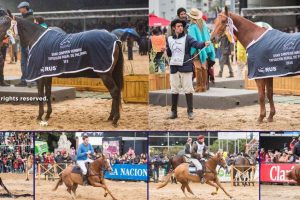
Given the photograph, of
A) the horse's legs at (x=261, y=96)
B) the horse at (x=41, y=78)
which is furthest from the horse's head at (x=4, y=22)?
the horse's legs at (x=261, y=96)

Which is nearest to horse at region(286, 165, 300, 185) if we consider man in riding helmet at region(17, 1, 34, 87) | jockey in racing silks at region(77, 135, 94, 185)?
jockey in racing silks at region(77, 135, 94, 185)

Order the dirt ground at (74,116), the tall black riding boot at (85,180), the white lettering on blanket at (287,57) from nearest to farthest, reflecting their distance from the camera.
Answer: the white lettering on blanket at (287,57) < the dirt ground at (74,116) < the tall black riding boot at (85,180)

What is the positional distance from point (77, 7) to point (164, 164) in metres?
1.63

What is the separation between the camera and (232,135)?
5.57 m

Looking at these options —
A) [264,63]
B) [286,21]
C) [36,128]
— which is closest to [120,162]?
[36,128]

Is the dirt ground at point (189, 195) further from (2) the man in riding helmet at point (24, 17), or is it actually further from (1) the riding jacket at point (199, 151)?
(2) the man in riding helmet at point (24, 17)

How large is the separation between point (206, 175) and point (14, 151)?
1.84 metres

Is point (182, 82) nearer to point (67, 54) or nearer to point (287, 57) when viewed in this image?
point (287, 57)

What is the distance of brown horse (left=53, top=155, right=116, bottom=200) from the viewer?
5.91 m

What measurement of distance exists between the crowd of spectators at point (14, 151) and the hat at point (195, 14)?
1867mm

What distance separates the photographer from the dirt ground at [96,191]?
5.81 metres

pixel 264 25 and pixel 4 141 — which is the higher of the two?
pixel 264 25

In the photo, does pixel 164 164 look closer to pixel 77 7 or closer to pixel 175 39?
pixel 175 39

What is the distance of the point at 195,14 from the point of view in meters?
5.48
